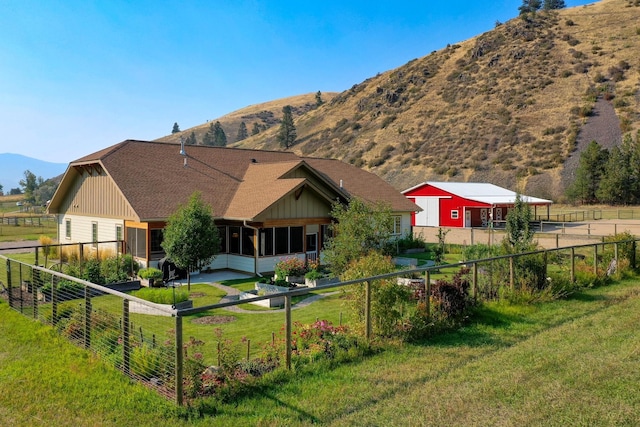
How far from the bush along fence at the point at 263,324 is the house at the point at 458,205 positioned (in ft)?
103

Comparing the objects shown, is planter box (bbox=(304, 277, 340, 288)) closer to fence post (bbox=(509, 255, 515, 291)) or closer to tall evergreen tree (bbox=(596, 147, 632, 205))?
fence post (bbox=(509, 255, 515, 291))

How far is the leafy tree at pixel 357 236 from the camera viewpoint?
59.8 feet

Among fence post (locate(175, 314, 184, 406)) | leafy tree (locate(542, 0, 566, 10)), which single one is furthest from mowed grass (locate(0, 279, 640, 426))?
leafy tree (locate(542, 0, 566, 10))

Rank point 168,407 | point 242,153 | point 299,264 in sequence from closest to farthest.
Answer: point 168,407, point 299,264, point 242,153

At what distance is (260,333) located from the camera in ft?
38.1

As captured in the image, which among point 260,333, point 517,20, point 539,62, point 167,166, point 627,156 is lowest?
point 260,333

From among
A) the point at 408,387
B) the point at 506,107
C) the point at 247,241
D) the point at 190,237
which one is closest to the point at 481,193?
the point at 247,241

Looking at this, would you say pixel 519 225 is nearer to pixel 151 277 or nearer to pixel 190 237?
pixel 190 237

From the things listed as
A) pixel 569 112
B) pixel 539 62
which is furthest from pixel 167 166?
pixel 539 62

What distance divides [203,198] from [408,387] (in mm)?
18023

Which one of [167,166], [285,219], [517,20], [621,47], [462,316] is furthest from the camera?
[517,20]

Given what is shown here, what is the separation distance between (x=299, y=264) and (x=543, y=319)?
10.9 meters

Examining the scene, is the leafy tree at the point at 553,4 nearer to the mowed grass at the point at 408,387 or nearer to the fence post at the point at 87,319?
the mowed grass at the point at 408,387

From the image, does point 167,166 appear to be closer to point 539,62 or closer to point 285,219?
point 285,219
